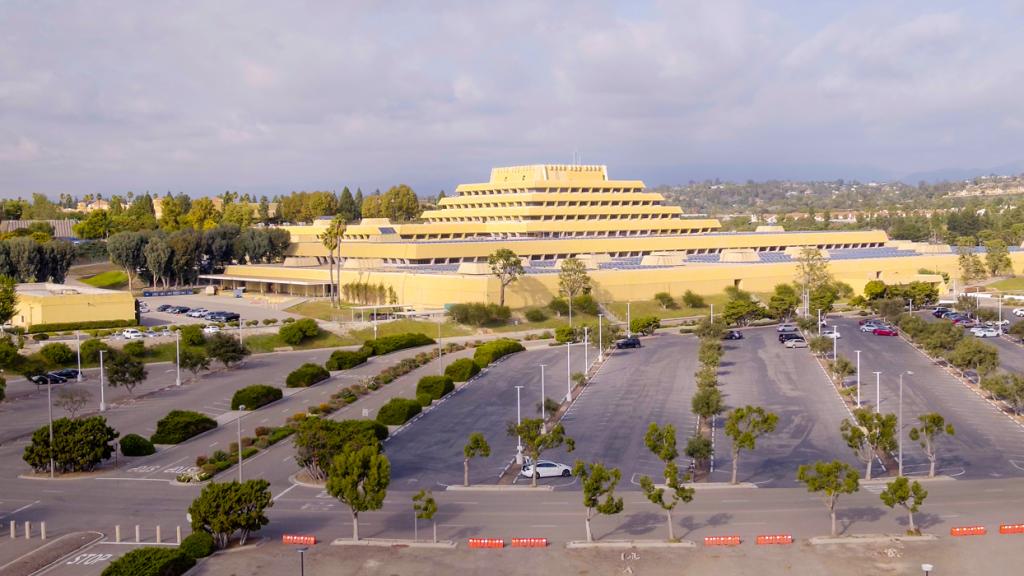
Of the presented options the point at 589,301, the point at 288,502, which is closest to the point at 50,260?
the point at 589,301

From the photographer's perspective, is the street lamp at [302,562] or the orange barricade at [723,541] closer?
the street lamp at [302,562]

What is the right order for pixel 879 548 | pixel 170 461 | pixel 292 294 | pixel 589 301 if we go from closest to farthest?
pixel 879 548 → pixel 170 461 → pixel 589 301 → pixel 292 294

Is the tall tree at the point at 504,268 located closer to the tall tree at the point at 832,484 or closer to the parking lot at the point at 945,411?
the parking lot at the point at 945,411

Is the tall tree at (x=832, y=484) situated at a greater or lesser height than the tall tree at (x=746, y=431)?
lesser

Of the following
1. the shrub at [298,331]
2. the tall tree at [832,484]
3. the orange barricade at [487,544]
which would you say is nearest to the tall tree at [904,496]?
the tall tree at [832,484]

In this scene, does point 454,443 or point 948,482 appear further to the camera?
point 454,443

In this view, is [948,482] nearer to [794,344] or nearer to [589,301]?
[794,344]
